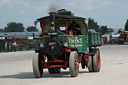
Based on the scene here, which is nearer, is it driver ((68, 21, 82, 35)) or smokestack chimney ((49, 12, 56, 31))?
smokestack chimney ((49, 12, 56, 31))

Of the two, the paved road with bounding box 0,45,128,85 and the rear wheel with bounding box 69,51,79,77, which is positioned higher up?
the rear wheel with bounding box 69,51,79,77

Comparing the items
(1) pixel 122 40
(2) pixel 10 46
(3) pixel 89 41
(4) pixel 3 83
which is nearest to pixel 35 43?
(2) pixel 10 46

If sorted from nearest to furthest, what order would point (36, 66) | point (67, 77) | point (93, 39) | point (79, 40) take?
point (36, 66)
point (67, 77)
point (79, 40)
point (93, 39)

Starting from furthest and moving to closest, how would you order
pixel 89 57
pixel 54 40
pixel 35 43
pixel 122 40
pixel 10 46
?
pixel 122 40 < pixel 35 43 < pixel 10 46 < pixel 89 57 < pixel 54 40

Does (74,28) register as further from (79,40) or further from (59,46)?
(59,46)

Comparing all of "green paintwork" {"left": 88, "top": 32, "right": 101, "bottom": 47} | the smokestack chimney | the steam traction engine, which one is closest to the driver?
the steam traction engine

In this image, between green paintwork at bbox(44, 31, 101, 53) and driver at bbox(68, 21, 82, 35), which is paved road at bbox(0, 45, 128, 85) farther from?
driver at bbox(68, 21, 82, 35)

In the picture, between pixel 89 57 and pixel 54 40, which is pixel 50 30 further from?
pixel 89 57

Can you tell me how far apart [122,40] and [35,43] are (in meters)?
24.3

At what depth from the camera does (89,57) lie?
15016mm

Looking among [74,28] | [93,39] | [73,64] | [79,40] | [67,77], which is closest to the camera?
[73,64]

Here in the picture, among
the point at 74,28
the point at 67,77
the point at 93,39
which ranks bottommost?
the point at 67,77

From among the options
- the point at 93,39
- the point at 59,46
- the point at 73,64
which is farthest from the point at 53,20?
the point at 93,39

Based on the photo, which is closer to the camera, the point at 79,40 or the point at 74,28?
the point at 79,40
